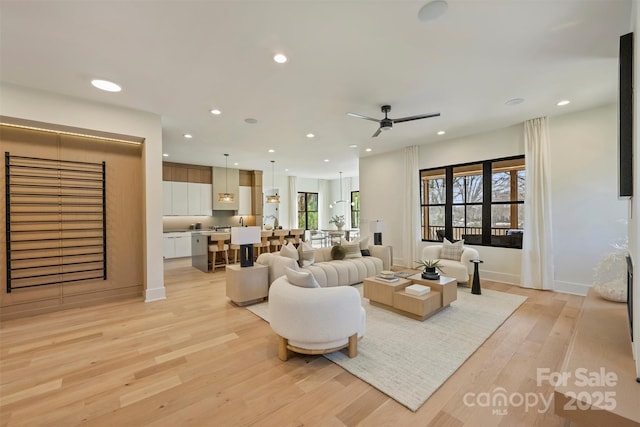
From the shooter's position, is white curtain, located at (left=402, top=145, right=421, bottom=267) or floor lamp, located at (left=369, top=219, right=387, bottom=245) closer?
floor lamp, located at (left=369, top=219, right=387, bottom=245)

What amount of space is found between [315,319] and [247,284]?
77.6 inches

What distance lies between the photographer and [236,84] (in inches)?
127

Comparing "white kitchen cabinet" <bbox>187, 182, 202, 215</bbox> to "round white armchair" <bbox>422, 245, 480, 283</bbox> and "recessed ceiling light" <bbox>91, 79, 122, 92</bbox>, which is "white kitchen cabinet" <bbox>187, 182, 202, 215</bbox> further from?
"round white armchair" <bbox>422, 245, 480, 283</bbox>

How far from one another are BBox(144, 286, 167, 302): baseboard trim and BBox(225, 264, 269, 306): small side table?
1.16m

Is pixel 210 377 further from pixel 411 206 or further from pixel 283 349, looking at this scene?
pixel 411 206

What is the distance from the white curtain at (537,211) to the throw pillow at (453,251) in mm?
1061

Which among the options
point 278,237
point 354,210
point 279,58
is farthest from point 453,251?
point 354,210

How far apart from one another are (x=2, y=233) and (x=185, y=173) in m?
5.39

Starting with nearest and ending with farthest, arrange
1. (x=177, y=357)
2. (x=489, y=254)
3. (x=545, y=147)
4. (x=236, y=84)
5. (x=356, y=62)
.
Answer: (x=177, y=357), (x=356, y=62), (x=236, y=84), (x=545, y=147), (x=489, y=254)

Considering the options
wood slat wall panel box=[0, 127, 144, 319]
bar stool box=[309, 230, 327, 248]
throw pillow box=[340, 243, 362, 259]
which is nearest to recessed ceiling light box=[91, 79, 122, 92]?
wood slat wall panel box=[0, 127, 144, 319]

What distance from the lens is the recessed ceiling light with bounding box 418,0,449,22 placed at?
6.46 feet

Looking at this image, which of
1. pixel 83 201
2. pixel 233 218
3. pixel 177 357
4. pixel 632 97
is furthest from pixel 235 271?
pixel 233 218

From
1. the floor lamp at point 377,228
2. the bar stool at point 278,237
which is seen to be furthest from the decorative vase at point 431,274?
the bar stool at point 278,237

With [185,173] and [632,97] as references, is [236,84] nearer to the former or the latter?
[632,97]
